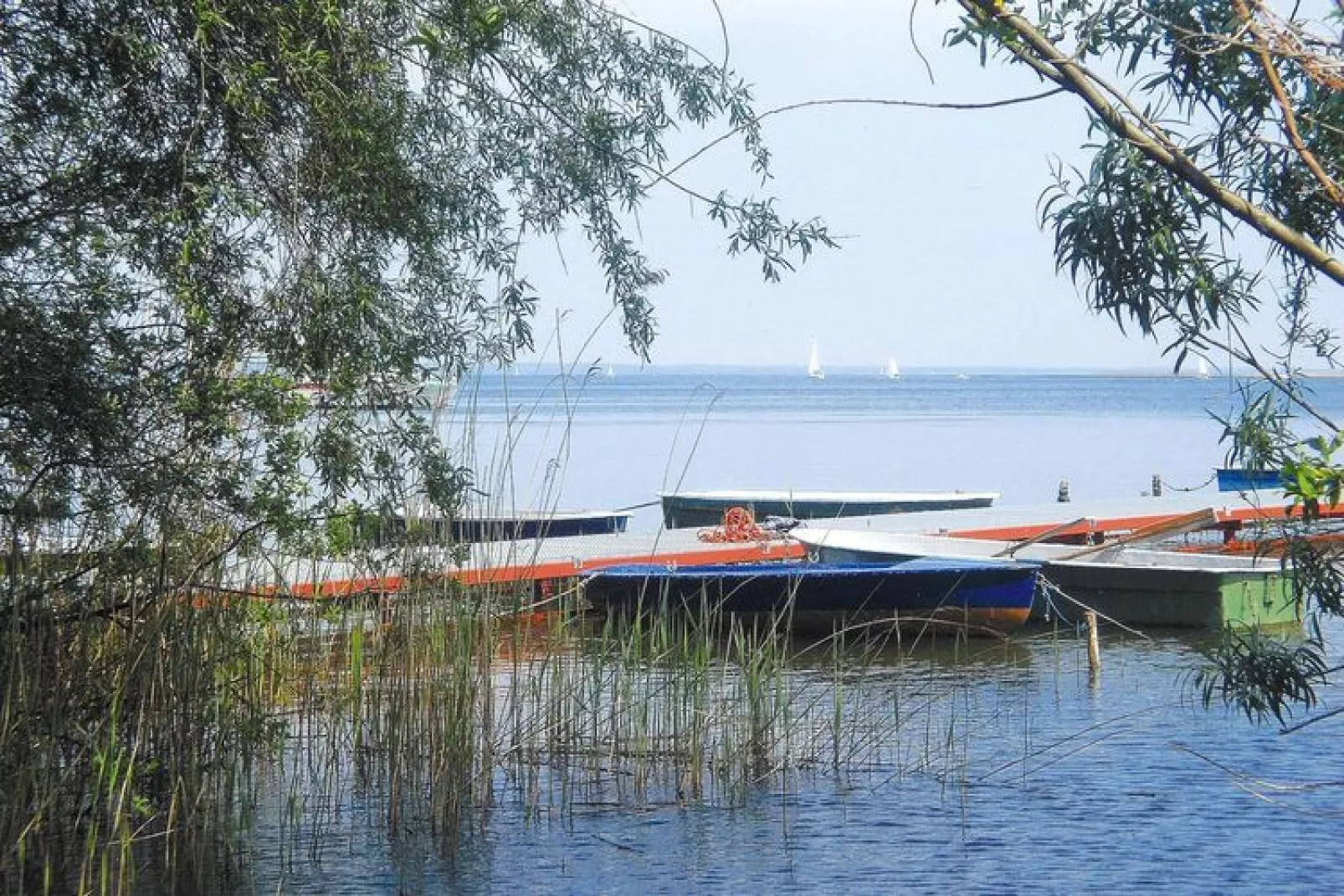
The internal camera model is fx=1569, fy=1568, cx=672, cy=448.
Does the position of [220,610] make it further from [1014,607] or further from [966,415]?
[966,415]

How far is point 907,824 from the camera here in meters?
7.71

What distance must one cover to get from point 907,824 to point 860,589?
17.6ft

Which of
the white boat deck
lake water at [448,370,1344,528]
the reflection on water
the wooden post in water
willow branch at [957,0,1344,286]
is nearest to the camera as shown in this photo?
willow branch at [957,0,1344,286]

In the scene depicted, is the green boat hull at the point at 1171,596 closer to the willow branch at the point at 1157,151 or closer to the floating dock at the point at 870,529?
the floating dock at the point at 870,529

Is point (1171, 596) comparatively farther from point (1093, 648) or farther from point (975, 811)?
point (975, 811)

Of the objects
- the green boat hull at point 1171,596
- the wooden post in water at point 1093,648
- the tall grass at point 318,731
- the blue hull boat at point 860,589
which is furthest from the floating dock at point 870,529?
the tall grass at point 318,731

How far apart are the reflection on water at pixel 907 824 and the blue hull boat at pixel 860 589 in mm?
2880

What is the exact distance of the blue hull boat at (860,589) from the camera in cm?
1284

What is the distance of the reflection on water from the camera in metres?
6.94

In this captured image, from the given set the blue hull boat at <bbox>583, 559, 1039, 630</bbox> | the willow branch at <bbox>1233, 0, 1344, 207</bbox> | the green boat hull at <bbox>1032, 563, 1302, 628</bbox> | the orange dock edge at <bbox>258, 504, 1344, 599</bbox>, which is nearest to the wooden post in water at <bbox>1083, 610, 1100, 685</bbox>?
the blue hull boat at <bbox>583, 559, 1039, 630</bbox>

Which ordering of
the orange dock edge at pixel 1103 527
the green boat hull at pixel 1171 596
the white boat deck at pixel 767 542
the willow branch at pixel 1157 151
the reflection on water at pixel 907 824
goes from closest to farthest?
the willow branch at pixel 1157 151
the reflection on water at pixel 907 824
the green boat hull at pixel 1171 596
the white boat deck at pixel 767 542
the orange dock edge at pixel 1103 527

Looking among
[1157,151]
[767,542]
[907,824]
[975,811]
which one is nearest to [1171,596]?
[767,542]

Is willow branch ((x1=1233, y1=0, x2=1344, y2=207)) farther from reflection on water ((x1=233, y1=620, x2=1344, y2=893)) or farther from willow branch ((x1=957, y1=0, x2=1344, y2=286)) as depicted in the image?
reflection on water ((x1=233, y1=620, x2=1344, y2=893))

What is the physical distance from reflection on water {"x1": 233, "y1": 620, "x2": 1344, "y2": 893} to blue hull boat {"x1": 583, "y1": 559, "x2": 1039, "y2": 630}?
2.88 m
